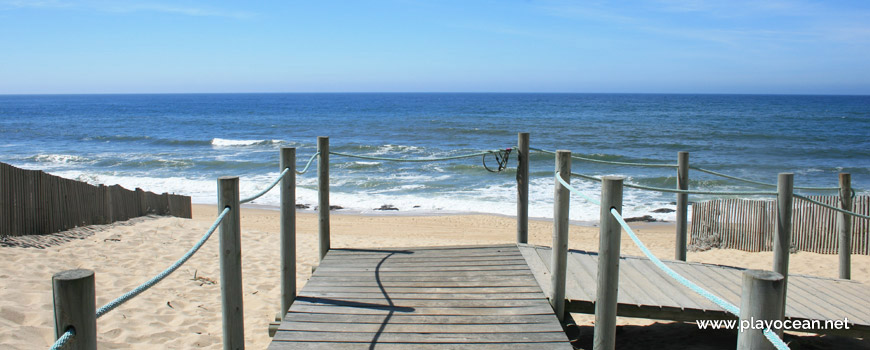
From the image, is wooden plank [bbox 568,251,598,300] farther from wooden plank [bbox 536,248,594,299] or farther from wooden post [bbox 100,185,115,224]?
wooden post [bbox 100,185,115,224]

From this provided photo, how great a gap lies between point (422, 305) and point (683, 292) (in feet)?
6.93

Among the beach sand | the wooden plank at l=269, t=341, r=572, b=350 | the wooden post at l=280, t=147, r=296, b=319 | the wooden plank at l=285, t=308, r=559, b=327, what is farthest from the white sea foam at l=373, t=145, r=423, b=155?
the wooden plank at l=269, t=341, r=572, b=350

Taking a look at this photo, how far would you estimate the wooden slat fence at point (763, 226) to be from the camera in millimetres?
9055

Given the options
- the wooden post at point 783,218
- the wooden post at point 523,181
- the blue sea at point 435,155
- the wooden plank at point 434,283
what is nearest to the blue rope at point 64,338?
the wooden plank at point 434,283

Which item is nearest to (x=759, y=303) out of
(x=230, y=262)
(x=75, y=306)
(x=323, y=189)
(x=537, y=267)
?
(x=75, y=306)

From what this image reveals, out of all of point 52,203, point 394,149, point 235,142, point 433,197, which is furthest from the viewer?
point 235,142

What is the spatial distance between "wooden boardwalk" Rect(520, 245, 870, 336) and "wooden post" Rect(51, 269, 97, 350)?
11.1ft

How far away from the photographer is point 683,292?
4785mm

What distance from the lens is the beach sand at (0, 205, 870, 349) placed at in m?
4.85

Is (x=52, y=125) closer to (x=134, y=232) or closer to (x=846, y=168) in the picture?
(x=134, y=232)

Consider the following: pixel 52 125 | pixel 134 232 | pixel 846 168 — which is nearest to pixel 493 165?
pixel 846 168

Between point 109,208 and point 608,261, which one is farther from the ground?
point 608,261

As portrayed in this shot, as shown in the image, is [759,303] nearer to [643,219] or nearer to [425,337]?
[425,337]

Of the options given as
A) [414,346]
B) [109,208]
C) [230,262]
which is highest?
[230,262]
